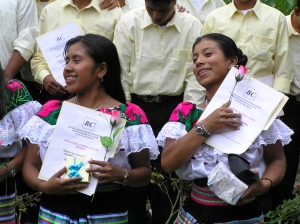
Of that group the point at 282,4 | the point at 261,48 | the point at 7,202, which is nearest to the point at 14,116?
the point at 7,202

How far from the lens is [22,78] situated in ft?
19.5

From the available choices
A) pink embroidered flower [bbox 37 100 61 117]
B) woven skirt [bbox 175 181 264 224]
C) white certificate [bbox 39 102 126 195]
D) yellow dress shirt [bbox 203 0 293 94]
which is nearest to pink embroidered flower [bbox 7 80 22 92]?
pink embroidered flower [bbox 37 100 61 117]

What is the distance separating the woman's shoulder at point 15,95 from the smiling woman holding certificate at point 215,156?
36.4 inches

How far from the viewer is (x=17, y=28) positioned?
18.8ft

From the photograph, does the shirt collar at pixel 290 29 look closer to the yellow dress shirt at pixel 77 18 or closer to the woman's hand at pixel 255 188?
the yellow dress shirt at pixel 77 18

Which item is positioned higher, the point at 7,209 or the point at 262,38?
the point at 262,38

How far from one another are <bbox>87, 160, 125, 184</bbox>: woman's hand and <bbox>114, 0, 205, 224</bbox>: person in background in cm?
180

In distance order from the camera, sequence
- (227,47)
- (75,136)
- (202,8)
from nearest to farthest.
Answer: (75,136)
(227,47)
(202,8)

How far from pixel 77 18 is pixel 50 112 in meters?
2.05

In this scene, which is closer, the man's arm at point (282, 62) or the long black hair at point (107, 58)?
the long black hair at point (107, 58)

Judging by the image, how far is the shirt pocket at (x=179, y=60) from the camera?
543 cm

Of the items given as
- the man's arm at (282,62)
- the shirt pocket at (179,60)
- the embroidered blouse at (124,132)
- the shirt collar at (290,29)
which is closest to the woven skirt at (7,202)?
the embroidered blouse at (124,132)

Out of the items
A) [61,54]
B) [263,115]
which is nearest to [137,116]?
[263,115]

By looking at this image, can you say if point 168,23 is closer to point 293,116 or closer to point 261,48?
point 261,48
